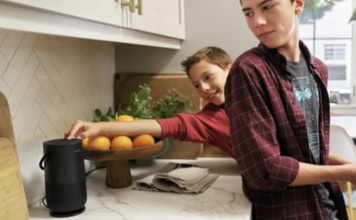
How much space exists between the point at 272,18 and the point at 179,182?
0.58 meters

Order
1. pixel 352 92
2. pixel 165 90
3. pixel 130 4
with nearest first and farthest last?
pixel 130 4 < pixel 165 90 < pixel 352 92

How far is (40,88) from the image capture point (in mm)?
1299

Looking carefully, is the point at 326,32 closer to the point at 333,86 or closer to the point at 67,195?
the point at 333,86

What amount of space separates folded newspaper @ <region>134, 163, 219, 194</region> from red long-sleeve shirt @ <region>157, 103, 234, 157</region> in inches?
5.0

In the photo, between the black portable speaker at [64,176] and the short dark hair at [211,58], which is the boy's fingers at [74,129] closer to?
the black portable speaker at [64,176]

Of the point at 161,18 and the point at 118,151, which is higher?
the point at 161,18

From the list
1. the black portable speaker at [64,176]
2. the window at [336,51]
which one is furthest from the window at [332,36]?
the black portable speaker at [64,176]

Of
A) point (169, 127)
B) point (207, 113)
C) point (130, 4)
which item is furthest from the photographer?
point (207, 113)

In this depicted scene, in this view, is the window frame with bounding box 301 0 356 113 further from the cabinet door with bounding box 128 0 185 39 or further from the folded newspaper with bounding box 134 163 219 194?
the folded newspaper with bounding box 134 163 219 194

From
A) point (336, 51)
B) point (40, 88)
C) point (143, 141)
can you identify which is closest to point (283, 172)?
point (143, 141)

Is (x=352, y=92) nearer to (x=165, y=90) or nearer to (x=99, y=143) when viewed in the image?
(x=165, y=90)

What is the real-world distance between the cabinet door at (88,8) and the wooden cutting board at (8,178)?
290 mm

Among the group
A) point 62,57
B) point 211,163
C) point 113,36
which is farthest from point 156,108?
point 113,36

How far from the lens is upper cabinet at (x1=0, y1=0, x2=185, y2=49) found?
780 millimetres
